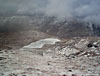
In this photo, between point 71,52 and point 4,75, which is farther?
point 71,52

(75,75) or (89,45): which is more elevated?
(89,45)

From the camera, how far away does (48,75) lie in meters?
15.0

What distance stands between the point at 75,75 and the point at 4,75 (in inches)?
277

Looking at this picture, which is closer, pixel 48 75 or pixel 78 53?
pixel 48 75

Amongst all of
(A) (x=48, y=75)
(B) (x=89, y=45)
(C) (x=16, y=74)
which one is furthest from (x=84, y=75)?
(B) (x=89, y=45)

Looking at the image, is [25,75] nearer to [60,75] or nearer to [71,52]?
[60,75]

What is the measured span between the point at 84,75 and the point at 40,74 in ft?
14.7

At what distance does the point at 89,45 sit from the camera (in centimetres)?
4256

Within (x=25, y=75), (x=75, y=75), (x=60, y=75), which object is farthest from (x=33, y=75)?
(x=75, y=75)


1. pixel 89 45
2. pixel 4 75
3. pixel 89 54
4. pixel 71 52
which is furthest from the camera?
pixel 89 45

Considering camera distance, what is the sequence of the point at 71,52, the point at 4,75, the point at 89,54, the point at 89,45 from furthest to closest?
the point at 89,45, the point at 71,52, the point at 89,54, the point at 4,75

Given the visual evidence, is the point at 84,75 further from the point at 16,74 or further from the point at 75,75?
the point at 16,74

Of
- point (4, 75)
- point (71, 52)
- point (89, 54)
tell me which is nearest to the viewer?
point (4, 75)

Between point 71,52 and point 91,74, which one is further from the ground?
point 71,52
